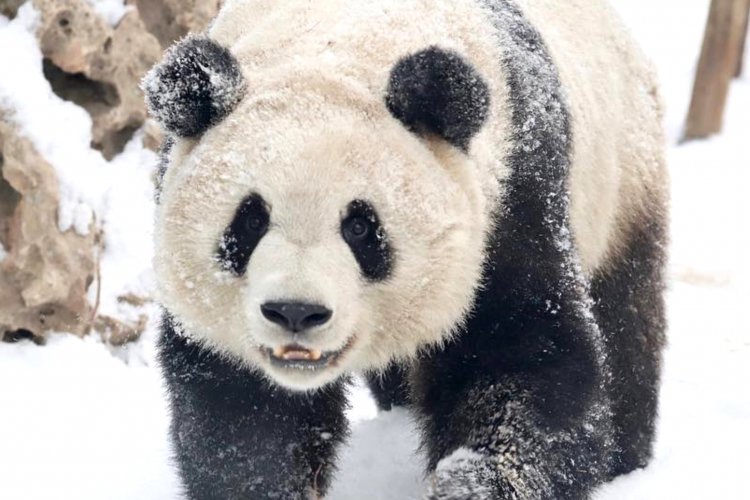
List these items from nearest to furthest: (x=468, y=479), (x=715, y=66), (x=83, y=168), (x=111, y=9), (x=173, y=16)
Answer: (x=468, y=479), (x=83, y=168), (x=111, y=9), (x=173, y=16), (x=715, y=66)

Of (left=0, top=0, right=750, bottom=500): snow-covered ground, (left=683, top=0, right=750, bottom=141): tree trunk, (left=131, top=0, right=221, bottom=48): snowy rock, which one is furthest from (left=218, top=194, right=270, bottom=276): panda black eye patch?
(left=683, top=0, right=750, bottom=141): tree trunk

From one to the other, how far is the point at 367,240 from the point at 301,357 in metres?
0.33

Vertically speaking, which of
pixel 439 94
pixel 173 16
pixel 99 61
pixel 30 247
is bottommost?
pixel 30 247

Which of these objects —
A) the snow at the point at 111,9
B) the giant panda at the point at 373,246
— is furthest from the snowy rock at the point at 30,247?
the giant panda at the point at 373,246

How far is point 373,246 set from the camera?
2980 millimetres

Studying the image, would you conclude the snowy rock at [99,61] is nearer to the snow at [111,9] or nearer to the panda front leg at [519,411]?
the snow at [111,9]

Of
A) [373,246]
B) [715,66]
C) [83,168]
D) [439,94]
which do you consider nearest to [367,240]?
[373,246]

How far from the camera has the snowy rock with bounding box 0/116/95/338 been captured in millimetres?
5039

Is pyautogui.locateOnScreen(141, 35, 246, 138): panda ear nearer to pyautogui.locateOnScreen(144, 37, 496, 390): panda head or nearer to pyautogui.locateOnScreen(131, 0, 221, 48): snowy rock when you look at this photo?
pyautogui.locateOnScreen(144, 37, 496, 390): panda head

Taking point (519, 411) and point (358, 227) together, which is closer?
point (358, 227)

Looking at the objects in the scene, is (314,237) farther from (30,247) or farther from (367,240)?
(30,247)

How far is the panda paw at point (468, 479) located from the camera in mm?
3250

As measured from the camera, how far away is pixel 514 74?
3.49m

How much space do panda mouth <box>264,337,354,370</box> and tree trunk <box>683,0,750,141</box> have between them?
7.77 m
